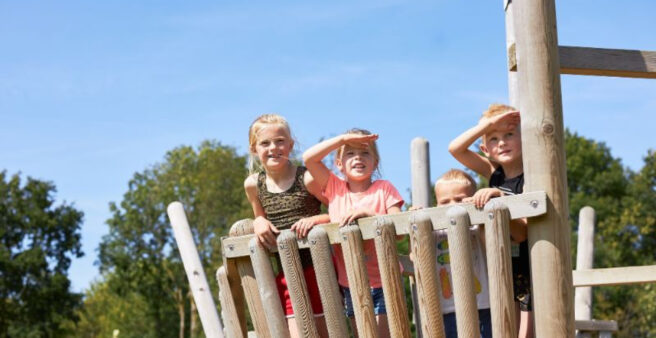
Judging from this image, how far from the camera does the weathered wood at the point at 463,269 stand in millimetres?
4660

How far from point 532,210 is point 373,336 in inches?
42.9

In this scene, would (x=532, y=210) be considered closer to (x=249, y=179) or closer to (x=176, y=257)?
(x=249, y=179)

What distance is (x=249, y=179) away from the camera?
6.04 meters

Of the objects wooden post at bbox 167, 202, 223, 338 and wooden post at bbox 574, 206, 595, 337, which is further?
wooden post at bbox 574, 206, 595, 337

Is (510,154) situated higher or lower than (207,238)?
lower

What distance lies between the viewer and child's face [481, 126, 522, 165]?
5.21m

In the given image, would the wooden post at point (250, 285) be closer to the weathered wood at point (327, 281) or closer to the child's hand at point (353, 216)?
the weathered wood at point (327, 281)

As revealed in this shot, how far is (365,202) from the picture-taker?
5.50 meters

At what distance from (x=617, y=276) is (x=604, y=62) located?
108 inches

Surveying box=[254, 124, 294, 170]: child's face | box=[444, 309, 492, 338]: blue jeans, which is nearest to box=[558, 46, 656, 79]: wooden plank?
box=[444, 309, 492, 338]: blue jeans

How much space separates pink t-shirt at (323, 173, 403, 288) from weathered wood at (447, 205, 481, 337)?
0.77 metres

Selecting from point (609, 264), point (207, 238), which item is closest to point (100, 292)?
point (207, 238)

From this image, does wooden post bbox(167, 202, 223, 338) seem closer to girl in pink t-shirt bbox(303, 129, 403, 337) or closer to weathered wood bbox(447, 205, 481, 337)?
girl in pink t-shirt bbox(303, 129, 403, 337)

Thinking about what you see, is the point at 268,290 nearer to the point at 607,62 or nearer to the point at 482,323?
the point at 482,323
